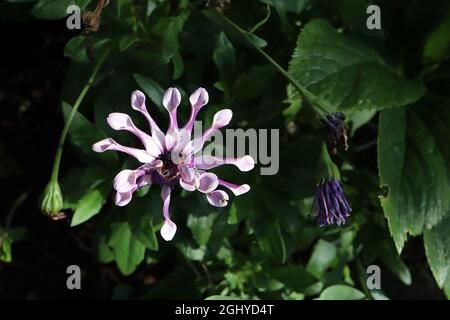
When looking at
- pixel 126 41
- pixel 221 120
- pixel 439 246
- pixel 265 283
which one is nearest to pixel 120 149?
pixel 221 120

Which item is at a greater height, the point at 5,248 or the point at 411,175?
the point at 411,175

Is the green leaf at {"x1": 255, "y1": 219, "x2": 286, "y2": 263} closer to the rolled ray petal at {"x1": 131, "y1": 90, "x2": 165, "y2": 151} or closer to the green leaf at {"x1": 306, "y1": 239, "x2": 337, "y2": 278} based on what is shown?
the green leaf at {"x1": 306, "y1": 239, "x2": 337, "y2": 278}

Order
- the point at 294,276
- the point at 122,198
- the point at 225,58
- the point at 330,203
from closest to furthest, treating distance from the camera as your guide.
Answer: the point at 122,198 < the point at 330,203 < the point at 225,58 < the point at 294,276

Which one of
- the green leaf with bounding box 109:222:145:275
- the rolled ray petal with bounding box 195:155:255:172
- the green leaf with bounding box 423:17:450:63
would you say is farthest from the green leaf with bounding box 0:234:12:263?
the green leaf with bounding box 423:17:450:63

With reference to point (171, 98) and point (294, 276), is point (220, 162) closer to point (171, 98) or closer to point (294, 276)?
point (171, 98)

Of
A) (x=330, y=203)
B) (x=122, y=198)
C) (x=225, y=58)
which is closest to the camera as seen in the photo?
(x=122, y=198)
